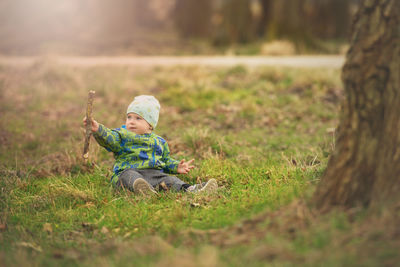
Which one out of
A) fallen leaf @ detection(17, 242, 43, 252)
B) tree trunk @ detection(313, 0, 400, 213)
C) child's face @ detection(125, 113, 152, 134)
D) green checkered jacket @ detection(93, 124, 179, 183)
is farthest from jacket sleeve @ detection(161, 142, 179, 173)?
tree trunk @ detection(313, 0, 400, 213)

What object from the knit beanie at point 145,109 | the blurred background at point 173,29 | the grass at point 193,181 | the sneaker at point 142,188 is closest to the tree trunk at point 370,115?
the grass at point 193,181

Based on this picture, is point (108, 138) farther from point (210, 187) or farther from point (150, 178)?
point (210, 187)

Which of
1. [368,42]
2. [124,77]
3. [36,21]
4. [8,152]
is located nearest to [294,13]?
[124,77]

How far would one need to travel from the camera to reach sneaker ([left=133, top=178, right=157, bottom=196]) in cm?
399

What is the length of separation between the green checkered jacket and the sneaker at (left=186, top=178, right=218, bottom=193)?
0.42 metres

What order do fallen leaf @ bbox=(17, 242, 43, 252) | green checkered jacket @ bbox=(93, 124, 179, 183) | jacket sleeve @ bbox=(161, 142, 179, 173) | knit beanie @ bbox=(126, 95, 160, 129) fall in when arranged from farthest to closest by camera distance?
jacket sleeve @ bbox=(161, 142, 179, 173)
knit beanie @ bbox=(126, 95, 160, 129)
green checkered jacket @ bbox=(93, 124, 179, 183)
fallen leaf @ bbox=(17, 242, 43, 252)

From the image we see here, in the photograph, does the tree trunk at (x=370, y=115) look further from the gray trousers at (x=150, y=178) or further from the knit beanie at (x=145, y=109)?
the knit beanie at (x=145, y=109)

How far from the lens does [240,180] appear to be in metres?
4.36

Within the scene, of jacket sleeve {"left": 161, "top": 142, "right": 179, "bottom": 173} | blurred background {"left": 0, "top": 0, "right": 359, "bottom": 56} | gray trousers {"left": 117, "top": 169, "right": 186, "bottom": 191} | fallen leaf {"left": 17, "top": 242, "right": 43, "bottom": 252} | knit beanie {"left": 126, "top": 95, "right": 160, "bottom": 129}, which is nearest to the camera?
fallen leaf {"left": 17, "top": 242, "right": 43, "bottom": 252}

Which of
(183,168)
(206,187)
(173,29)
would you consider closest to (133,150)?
(183,168)

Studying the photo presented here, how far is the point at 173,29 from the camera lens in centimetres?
2645

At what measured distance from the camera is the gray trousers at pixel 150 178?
411 centimetres

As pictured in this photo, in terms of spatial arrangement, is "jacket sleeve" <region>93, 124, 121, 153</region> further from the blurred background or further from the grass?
the blurred background

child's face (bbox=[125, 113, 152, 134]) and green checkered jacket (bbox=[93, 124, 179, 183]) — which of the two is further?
child's face (bbox=[125, 113, 152, 134])
